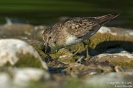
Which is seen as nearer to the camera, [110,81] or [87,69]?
[110,81]

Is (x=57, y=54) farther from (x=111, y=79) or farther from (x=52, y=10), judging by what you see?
(x=52, y=10)

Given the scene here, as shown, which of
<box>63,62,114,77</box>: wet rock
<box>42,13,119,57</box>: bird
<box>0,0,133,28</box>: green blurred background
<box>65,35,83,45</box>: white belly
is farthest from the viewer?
<box>0,0,133,28</box>: green blurred background

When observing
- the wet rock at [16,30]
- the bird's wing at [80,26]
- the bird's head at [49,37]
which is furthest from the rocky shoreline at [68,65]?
the wet rock at [16,30]

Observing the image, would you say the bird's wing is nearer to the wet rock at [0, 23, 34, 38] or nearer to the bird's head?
the bird's head

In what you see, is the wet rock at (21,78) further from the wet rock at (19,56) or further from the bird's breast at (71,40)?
the bird's breast at (71,40)

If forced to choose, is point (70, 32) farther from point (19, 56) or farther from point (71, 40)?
point (19, 56)

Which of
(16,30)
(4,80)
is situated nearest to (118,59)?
(4,80)

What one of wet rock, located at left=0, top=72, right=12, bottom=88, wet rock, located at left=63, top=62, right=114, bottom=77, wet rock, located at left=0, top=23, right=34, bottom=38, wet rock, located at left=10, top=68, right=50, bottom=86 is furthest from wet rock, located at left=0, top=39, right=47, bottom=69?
wet rock, located at left=0, top=23, right=34, bottom=38
